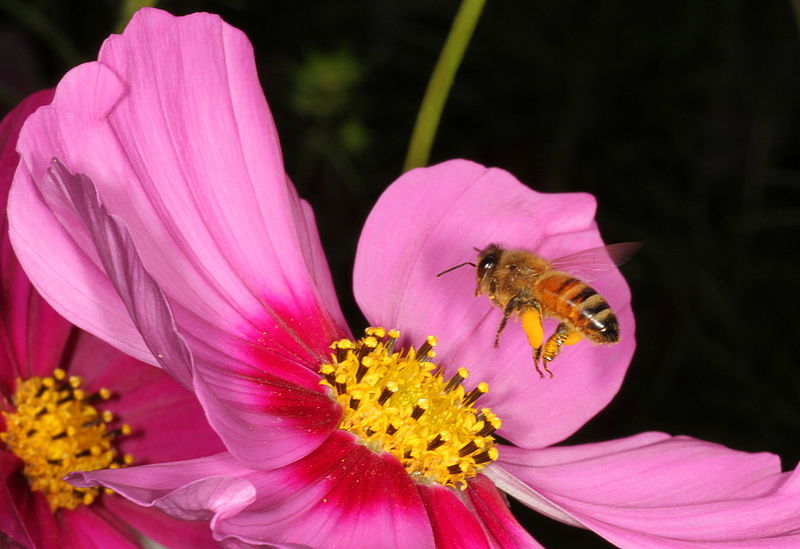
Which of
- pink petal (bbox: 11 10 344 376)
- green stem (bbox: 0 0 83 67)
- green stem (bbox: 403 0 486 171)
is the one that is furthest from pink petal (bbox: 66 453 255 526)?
green stem (bbox: 0 0 83 67)

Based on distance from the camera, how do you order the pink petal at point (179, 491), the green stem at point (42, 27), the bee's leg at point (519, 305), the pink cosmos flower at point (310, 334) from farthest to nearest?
the green stem at point (42, 27) < the bee's leg at point (519, 305) < the pink cosmos flower at point (310, 334) < the pink petal at point (179, 491)

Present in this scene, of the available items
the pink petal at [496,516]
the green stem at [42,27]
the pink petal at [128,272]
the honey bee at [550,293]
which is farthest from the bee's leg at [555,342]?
the green stem at [42,27]

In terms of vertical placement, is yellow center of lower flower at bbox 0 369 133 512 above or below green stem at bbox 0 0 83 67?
below

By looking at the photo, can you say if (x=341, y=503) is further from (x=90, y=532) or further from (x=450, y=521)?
(x=90, y=532)

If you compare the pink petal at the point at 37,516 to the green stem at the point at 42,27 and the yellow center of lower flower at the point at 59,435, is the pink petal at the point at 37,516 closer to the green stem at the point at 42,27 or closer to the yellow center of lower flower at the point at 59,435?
the yellow center of lower flower at the point at 59,435

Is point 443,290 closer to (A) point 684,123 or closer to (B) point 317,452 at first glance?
(B) point 317,452

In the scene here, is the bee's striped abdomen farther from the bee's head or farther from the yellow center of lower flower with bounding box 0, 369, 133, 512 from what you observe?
the yellow center of lower flower with bounding box 0, 369, 133, 512

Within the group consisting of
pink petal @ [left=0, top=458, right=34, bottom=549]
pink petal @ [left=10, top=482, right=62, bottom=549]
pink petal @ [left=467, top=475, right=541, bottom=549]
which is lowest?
pink petal @ [left=0, top=458, right=34, bottom=549]
